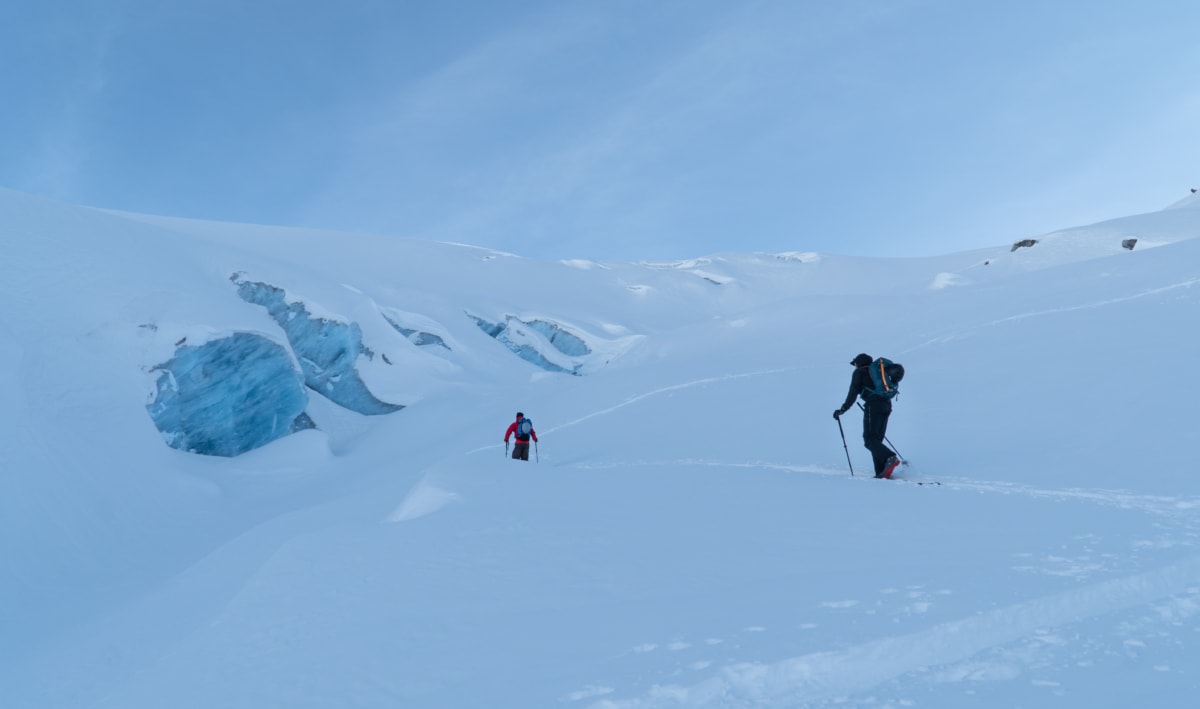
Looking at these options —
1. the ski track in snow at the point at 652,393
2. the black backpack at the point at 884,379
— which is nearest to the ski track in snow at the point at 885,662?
the black backpack at the point at 884,379

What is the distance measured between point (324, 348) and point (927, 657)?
24330mm

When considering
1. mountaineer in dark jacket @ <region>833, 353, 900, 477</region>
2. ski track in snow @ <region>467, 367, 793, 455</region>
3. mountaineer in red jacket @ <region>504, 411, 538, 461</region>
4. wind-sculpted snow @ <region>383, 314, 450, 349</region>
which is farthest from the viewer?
wind-sculpted snow @ <region>383, 314, 450, 349</region>

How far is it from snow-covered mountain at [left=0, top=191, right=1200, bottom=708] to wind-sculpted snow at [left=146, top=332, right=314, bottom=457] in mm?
91

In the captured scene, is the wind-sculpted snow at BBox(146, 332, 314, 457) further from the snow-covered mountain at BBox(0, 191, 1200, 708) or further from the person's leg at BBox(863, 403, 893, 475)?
the person's leg at BBox(863, 403, 893, 475)

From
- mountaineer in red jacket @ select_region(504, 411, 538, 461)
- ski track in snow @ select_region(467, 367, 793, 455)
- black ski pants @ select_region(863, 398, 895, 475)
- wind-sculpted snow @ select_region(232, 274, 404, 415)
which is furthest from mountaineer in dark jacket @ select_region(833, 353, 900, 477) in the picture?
wind-sculpted snow @ select_region(232, 274, 404, 415)

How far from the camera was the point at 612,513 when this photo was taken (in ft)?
20.9

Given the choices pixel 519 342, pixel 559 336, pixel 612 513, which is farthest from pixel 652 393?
pixel 559 336

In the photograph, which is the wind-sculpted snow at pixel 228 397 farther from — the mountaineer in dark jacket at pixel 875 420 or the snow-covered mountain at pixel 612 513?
the mountaineer in dark jacket at pixel 875 420

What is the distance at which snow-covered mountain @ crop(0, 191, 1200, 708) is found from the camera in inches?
119

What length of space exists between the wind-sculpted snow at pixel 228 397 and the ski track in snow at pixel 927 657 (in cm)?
1481

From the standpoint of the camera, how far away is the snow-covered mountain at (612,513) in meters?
3.03

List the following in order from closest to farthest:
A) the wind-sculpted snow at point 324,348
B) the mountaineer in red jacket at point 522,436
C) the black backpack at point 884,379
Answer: the black backpack at point 884,379 < the mountaineer in red jacket at point 522,436 < the wind-sculpted snow at point 324,348

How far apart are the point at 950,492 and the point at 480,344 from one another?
100 ft

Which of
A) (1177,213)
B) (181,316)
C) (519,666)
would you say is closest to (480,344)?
(181,316)
